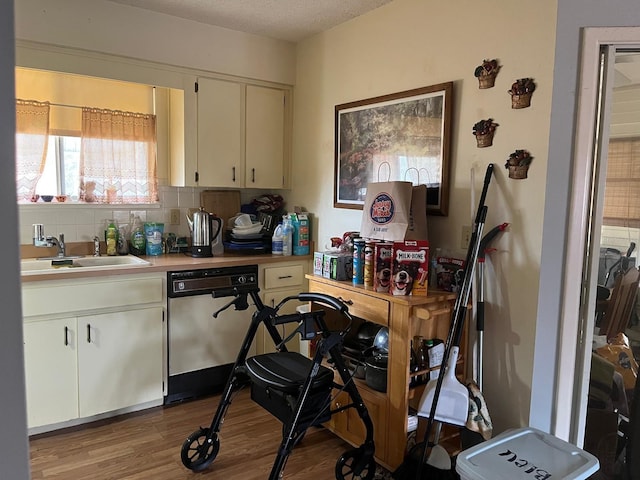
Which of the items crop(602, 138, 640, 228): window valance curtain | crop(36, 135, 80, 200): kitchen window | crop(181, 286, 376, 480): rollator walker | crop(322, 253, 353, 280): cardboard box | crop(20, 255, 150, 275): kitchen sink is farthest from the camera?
crop(36, 135, 80, 200): kitchen window

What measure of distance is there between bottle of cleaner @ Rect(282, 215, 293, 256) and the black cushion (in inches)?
47.3

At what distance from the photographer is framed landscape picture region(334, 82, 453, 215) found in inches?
101

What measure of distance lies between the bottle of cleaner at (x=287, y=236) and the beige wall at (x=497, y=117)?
1101 millimetres

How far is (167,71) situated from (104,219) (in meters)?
1.08

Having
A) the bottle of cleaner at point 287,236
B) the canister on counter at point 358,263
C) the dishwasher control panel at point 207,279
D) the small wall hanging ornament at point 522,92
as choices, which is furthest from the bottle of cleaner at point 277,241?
the small wall hanging ornament at point 522,92

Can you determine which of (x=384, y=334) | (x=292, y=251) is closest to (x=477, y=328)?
(x=384, y=334)

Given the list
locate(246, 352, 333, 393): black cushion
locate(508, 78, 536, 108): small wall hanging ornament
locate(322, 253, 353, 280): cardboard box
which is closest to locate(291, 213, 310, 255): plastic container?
locate(322, 253, 353, 280): cardboard box

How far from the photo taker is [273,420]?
2.90 m

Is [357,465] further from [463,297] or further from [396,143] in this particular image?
[396,143]

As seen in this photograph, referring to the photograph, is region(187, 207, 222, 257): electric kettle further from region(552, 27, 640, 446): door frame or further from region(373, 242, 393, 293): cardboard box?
region(552, 27, 640, 446): door frame

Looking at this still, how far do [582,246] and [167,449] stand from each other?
2.22m

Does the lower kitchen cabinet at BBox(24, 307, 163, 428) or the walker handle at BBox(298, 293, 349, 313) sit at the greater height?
the walker handle at BBox(298, 293, 349, 313)

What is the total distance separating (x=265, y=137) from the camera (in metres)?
3.64

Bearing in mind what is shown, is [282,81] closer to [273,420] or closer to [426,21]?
[426,21]
